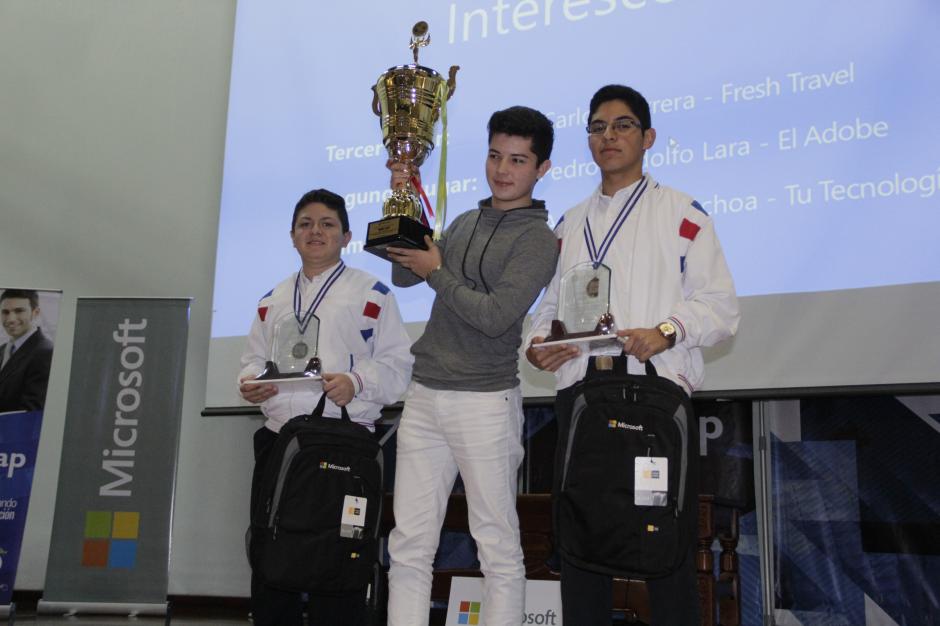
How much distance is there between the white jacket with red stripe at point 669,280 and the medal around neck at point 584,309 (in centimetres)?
6

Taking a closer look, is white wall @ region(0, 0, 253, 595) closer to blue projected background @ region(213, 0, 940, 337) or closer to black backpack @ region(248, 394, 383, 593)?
blue projected background @ region(213, 0, 940, 337)

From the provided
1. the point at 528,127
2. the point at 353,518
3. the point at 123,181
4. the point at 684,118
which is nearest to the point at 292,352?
the point at 353,518

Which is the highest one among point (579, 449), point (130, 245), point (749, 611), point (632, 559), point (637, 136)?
point (130, 245)

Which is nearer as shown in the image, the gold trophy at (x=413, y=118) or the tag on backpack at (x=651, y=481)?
the tag on backpack at (x=651, y=481)

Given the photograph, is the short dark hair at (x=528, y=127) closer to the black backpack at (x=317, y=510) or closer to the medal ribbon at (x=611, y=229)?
the medal ribbon at (x=611, y=229)

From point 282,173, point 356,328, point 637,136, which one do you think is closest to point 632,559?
point 637,136

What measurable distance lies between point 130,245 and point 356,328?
283cm

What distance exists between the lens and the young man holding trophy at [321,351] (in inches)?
101

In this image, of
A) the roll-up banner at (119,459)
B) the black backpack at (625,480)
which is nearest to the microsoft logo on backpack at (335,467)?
the black backpack at (625,480)

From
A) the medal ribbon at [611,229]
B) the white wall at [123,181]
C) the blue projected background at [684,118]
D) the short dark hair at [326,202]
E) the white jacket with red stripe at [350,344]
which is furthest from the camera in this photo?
the white wall at [123,181]

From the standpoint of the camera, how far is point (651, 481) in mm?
1873

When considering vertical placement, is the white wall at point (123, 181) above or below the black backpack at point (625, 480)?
above

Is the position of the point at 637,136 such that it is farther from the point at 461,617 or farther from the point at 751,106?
the point at 461,617

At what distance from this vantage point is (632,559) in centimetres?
184
